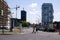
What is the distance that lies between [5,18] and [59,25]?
4302 centimetres

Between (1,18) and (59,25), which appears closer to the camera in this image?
(1,18)

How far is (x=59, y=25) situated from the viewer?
88875mm

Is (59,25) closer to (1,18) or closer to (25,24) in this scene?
(1,18)

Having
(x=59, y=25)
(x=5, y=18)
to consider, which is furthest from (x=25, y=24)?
(x=5, y=18)

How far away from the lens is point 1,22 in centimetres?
4906

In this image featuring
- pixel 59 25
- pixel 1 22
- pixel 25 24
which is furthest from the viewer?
pixel 25 24

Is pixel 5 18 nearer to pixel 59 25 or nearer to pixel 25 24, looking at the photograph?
pixel 59 25

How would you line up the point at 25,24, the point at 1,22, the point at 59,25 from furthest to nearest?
the point at 25,24 < the point at 59,25 < the point at 1,22

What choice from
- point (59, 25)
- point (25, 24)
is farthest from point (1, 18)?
point (25, 24)

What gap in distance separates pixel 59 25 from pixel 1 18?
43595 millimetres

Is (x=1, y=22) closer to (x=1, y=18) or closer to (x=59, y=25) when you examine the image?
(x=1, y=18)

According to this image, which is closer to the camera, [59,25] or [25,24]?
[59,25]

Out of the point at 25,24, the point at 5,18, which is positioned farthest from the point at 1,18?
the point at 25,24

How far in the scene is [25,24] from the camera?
19075 centimetres
